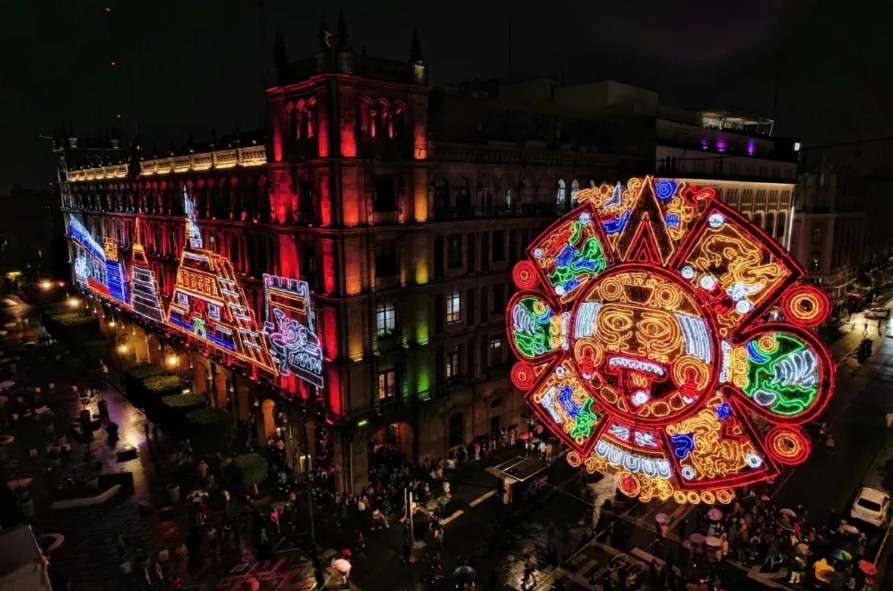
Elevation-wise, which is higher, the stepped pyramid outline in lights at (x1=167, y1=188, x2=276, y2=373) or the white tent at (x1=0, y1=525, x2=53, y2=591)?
the stepped pyramid outline in lights at (x1=167, y1=188, x2=276, y2=373)

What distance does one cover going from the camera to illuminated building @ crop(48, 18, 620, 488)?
36.7 metres

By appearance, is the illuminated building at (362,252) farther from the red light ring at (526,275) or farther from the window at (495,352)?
the red light ring at (526,275)

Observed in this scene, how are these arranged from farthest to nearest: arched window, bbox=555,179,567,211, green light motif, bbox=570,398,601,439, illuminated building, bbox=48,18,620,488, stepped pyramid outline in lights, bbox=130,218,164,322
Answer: stepped pyramid outline in lights, bbox=130,218,164,322 < arched window, bbox=555,179,567,211 < illuminated building, bbox=48,18,620,488 < green light motif, bbox=570,398,601,439

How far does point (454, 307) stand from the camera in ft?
143

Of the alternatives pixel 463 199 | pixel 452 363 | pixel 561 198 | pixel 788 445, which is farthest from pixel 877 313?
pixel 788 445

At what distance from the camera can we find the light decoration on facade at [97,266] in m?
68.1

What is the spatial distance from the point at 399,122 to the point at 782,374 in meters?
28.2

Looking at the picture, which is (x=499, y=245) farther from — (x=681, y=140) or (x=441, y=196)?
(x=681, y=140)

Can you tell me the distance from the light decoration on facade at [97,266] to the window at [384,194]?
43.0 metres

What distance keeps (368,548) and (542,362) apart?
630 inches

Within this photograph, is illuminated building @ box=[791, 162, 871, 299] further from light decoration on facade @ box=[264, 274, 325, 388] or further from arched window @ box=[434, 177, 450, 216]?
light decoration on facade @ box=[264, 274, 325, 388]

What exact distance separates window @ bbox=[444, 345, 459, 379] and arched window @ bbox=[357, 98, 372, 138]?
1681cm

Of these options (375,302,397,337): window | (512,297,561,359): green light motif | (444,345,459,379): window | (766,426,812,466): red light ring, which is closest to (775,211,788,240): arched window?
(444,345,459,379): window

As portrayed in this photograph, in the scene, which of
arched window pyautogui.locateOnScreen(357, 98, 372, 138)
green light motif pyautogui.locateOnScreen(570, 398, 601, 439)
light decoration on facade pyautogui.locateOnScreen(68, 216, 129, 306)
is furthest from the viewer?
light decoration on facade pyautogui.locateOnScreen(68, 216, 129, 306)
